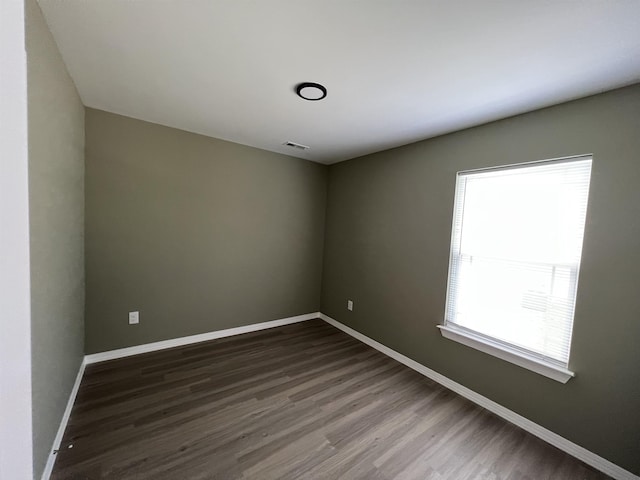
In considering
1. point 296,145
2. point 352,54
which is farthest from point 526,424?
point 296,145

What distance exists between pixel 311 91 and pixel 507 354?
253cm

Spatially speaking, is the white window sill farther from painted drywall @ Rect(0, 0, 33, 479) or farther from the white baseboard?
painted drywall @ Rect(0, 0, 33, 479)

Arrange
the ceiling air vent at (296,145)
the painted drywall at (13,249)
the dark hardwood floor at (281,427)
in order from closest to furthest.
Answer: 1. the painted drywall at (13,249)
2. the dark hardwood floor at (281,427)
3. the ceiling air vent at (296,145)

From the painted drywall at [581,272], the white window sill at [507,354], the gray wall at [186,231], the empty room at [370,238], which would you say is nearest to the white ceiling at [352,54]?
the empty room at [370,238]

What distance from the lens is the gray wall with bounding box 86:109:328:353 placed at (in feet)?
8.05

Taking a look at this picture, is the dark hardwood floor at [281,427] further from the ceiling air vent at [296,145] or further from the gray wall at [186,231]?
the ceiling air vent at [296,145]

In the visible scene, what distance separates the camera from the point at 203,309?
3.05 meters

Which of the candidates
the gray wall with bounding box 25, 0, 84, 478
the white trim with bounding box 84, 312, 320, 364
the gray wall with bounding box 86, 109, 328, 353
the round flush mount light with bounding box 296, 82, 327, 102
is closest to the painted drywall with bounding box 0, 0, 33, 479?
the gray wall with bounding box 25, 0, 84, 478

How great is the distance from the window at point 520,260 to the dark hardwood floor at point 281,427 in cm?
61

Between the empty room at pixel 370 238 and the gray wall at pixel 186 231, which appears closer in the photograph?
the empty room at pixel 370 238

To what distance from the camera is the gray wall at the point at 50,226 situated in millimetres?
1184

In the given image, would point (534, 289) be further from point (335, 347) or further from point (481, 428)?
point (335, 347)

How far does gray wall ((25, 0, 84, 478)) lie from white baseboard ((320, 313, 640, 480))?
2828 millimetres

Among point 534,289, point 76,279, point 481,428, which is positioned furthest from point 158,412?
point 534,289
